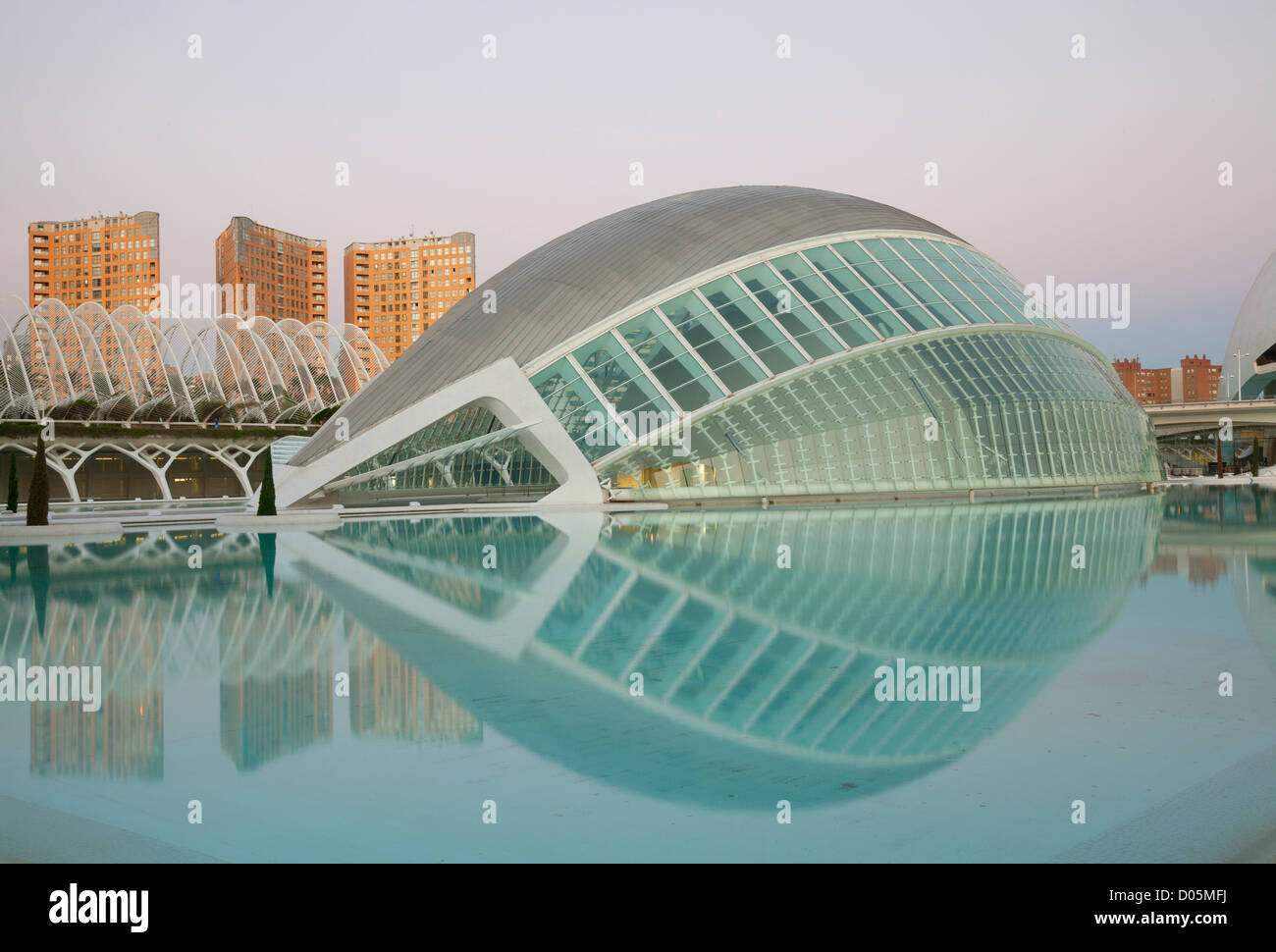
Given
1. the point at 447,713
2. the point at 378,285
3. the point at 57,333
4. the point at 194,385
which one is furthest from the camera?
the point at 378,285

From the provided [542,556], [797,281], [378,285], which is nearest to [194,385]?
[797,281]

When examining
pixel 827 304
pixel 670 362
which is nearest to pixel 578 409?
pixel 670 362

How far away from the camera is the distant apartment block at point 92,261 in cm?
14125

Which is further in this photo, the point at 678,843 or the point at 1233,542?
the point at 1233,542

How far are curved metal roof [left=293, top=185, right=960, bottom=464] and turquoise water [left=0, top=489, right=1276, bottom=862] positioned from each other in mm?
19040

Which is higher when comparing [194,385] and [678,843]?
[194,385]

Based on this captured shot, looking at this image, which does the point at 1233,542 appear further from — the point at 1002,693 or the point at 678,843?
the point at 678,843

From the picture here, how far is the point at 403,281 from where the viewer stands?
157 m

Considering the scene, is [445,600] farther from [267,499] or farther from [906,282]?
[906,282]

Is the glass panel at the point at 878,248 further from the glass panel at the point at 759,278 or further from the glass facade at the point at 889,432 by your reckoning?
the glass panel at the point at 759,278

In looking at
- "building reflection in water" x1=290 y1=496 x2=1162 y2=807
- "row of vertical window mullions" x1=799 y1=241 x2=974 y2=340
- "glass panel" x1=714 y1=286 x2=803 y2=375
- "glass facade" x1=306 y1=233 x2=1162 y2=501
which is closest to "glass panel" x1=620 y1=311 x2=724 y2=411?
"glass facade" x1=306 y1=233 x2=1162 y2=501
